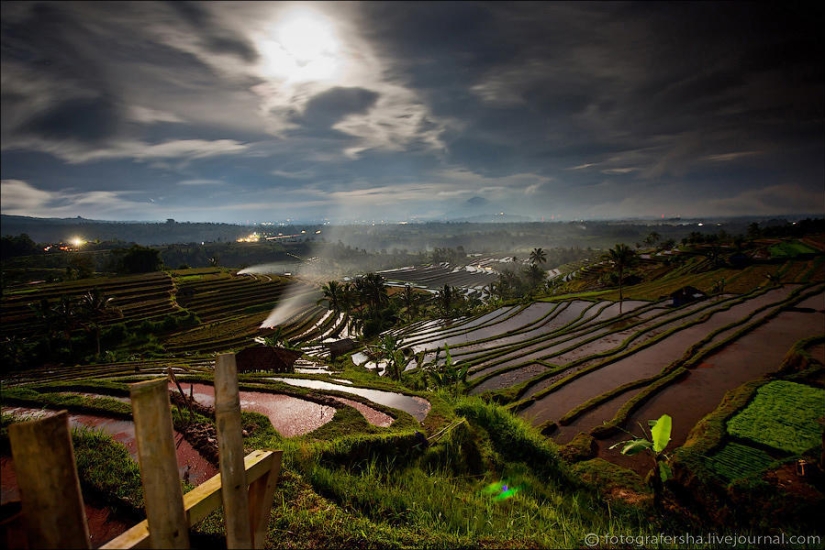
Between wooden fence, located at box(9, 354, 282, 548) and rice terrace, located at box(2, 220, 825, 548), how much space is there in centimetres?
18

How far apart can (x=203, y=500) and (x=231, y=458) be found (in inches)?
11.9

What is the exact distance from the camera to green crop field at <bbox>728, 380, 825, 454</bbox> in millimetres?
10727

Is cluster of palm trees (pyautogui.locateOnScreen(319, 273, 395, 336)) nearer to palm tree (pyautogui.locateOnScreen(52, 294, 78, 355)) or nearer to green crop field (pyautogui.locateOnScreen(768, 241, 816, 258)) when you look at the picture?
palm tree (pyautogui.locateOnScreen(52, 294, 78, 355))

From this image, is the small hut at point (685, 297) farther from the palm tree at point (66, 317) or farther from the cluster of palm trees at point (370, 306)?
the palm tree at point (66, 317)

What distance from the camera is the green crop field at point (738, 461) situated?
30.8 feet

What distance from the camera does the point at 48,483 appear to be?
5.63ft

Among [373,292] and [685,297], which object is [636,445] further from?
[373,292]

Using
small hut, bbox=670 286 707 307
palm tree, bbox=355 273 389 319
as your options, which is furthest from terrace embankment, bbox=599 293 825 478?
palm tree, bbox=355 273 389 319

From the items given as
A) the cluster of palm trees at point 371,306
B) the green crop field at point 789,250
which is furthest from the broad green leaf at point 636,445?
the green crop field at point 789,250

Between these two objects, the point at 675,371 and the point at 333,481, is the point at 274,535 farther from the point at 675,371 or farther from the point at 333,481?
the point at 675,371

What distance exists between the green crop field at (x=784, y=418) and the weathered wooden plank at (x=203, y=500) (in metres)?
14.6

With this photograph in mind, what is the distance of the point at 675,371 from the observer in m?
19.6

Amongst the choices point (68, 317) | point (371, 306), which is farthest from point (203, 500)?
point (371, 306)

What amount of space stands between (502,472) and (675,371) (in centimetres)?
1713
